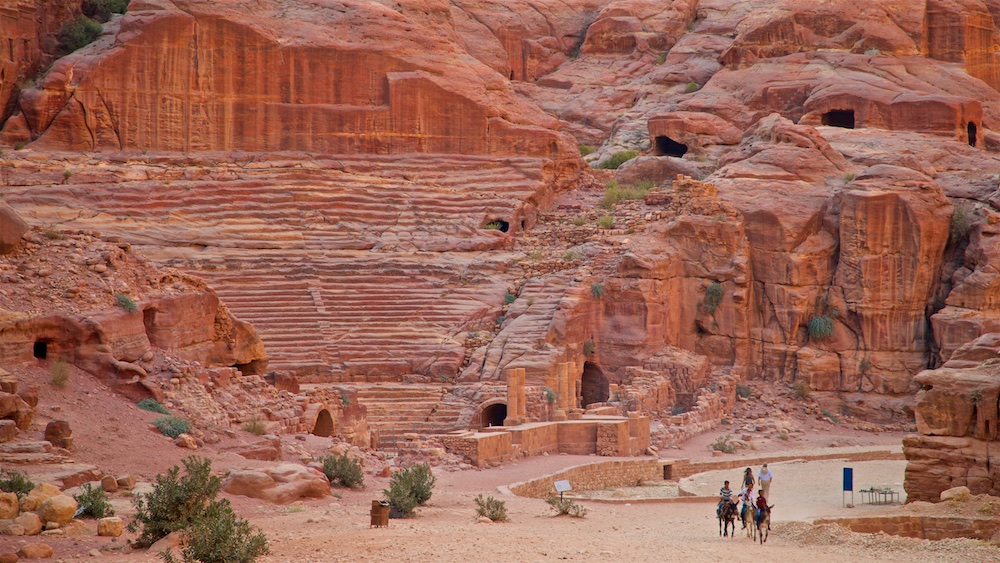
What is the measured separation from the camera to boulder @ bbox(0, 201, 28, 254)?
77.6 ft

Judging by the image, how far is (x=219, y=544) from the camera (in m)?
13.7

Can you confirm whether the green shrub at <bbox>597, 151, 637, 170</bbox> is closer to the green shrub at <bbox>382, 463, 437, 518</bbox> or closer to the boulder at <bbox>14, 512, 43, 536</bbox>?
the green shrub at <bbox>382, 463, 437, 518</bbox>

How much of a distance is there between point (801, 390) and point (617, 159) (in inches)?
618

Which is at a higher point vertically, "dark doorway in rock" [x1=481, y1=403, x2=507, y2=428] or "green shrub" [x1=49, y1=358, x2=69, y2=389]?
"green shrub" [x1=49, y1=358, x2=69, y2=389]

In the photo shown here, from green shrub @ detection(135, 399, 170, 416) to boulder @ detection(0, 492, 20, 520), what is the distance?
7422 millimetres

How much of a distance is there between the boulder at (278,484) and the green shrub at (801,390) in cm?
1970

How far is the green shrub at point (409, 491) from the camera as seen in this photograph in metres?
19.6

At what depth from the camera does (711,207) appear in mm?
38156

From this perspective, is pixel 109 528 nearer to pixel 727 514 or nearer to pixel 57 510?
pixel 57 510

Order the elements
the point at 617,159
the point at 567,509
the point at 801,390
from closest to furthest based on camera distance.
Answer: the point at 567,509
the point at 801,390
the point at 617,159

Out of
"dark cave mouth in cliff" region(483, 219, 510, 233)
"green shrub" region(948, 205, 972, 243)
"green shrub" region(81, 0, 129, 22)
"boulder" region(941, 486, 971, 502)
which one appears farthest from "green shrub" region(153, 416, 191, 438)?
"green shrub" region(81, 0, 129, 22)

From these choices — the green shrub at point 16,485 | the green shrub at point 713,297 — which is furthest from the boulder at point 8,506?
the green shrub at point 713,297

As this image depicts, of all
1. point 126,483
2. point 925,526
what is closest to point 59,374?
point 126,483

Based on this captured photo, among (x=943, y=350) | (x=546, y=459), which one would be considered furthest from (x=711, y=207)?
(x=546, y=459)
